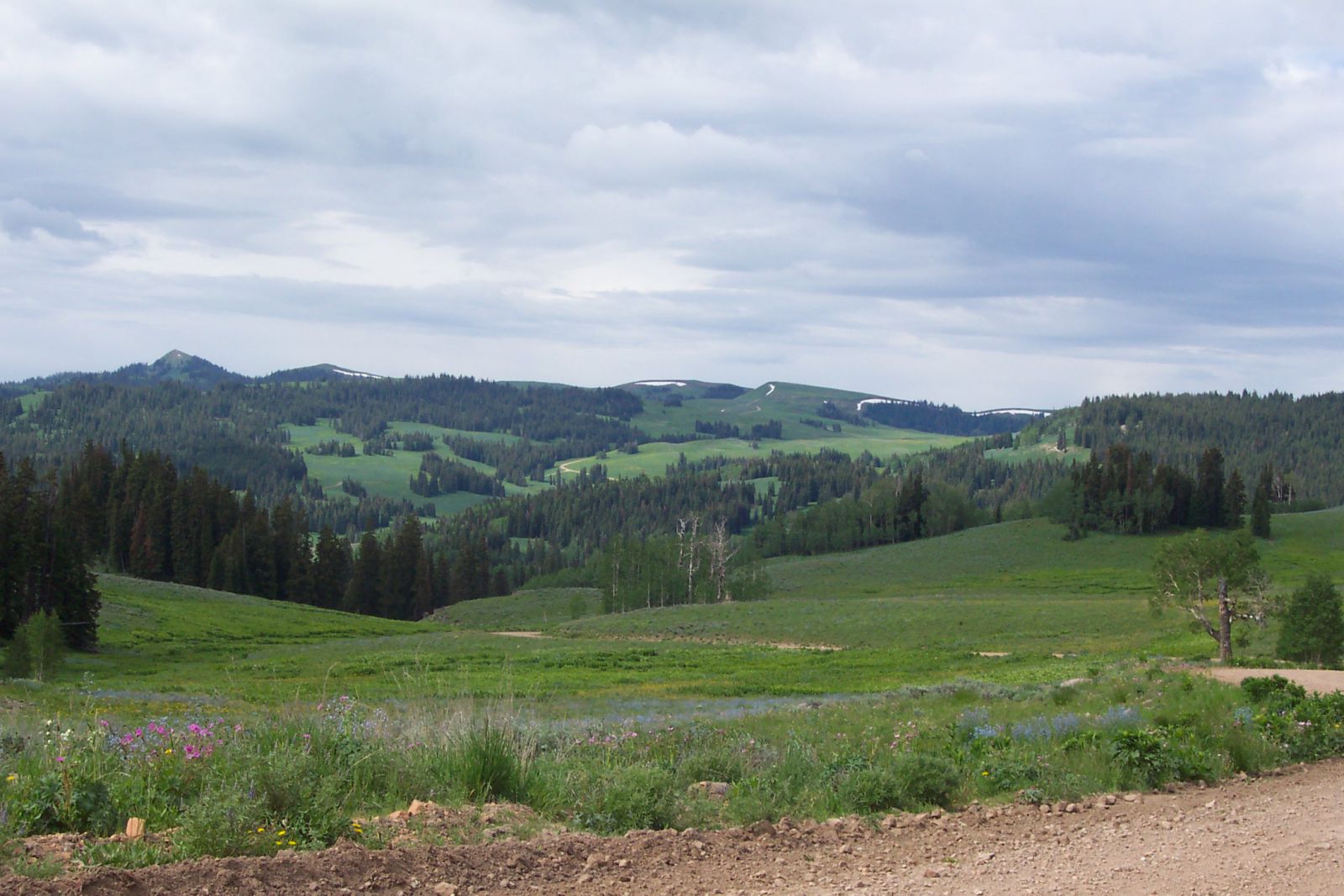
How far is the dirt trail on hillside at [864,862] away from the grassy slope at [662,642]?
10.9 ft

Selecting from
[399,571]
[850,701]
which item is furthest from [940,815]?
[399,571]

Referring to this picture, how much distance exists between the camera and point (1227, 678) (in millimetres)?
22828

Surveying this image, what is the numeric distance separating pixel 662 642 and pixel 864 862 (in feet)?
181

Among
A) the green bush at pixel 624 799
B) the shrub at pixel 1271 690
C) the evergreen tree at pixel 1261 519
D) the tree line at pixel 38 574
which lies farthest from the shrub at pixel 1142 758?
the evergreen tree at pixel 1261 519

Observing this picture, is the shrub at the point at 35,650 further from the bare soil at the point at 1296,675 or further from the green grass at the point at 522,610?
the green grass at the point at 522,610

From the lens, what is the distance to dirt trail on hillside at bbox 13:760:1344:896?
20.4 ft

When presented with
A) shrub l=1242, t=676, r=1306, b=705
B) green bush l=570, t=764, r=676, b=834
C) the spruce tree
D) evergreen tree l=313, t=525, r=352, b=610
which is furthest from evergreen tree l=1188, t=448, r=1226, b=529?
green bush l=570, t=764, r=676, b=834

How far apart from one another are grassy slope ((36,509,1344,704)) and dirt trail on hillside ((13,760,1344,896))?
10.9ft

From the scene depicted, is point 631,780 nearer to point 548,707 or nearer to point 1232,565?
point 548,707

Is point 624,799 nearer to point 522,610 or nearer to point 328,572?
point 522,610

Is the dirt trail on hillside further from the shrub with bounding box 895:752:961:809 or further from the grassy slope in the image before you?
the grassy slope

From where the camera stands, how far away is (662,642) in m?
61.8

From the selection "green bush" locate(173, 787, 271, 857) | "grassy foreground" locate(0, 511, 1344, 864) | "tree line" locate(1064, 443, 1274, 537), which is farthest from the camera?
"tree line" locate(1064, 443, 1274, 537)

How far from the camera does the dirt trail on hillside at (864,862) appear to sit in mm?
6223
